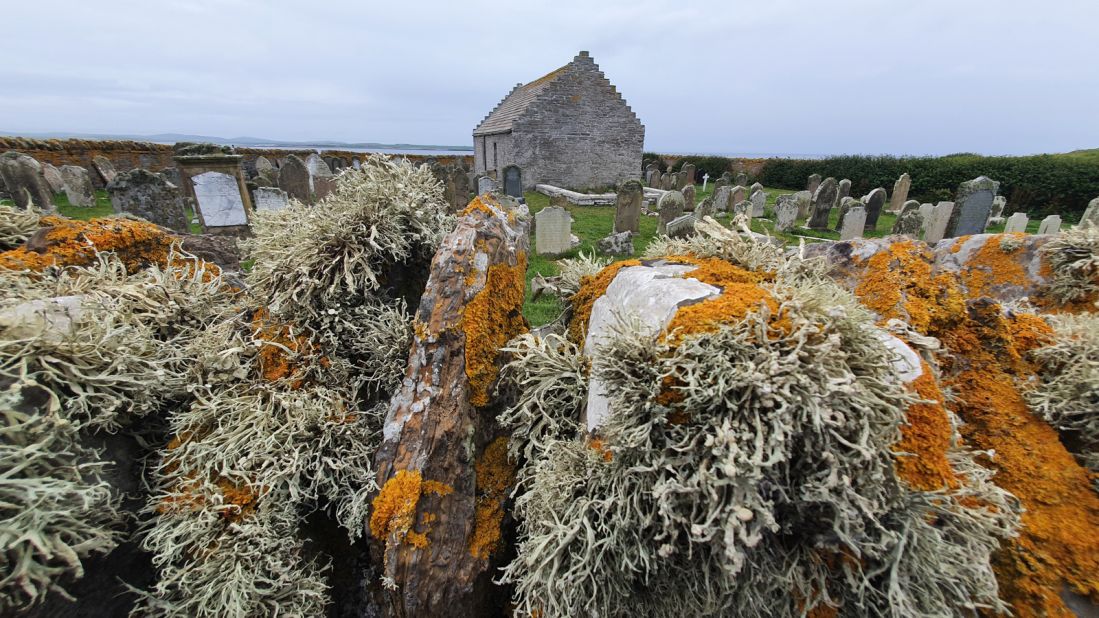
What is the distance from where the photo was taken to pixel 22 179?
1241 cm

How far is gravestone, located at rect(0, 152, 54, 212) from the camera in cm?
1202

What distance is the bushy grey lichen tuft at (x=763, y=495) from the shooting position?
1.41 m

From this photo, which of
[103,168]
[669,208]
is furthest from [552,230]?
[103,168]

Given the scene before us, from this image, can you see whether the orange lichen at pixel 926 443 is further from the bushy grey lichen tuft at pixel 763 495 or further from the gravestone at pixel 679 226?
the gravestone at pixel 679 226

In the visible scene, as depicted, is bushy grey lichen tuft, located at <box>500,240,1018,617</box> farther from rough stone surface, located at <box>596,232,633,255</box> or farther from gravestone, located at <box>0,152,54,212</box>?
gravestone, located at <box>0,152,54,212</box>

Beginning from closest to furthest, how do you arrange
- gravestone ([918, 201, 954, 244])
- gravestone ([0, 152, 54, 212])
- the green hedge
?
gravestone ([0, 152, 54, 212])
gravestone ([918, 201, 954, 244])
the green hedge

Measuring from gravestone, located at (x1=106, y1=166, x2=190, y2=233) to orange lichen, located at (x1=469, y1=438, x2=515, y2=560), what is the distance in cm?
1016

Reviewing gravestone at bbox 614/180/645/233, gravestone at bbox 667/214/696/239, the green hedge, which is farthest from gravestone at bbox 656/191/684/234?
the green hedge

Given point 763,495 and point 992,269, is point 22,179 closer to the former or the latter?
point 763,495

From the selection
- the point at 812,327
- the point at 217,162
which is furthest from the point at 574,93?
the point at 812,327

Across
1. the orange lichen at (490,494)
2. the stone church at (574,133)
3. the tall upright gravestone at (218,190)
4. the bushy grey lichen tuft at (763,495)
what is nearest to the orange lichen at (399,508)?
the orange lichen at (490,494)

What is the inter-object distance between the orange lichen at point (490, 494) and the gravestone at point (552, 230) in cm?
814

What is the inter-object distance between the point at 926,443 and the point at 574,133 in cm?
2423

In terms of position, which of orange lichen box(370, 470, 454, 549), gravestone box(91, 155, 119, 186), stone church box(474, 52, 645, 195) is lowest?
orange lichen box(370, 470, 454, 549)
